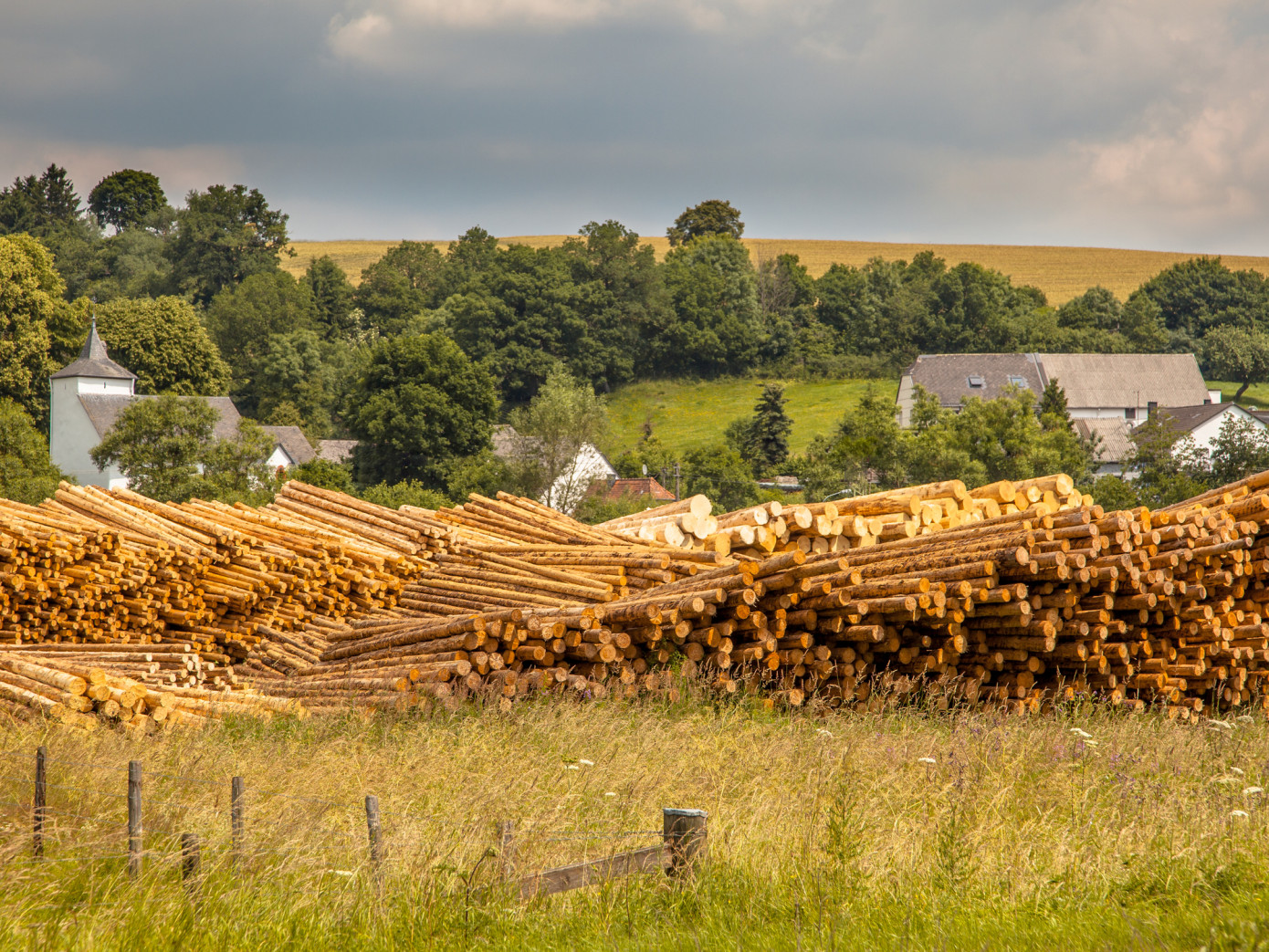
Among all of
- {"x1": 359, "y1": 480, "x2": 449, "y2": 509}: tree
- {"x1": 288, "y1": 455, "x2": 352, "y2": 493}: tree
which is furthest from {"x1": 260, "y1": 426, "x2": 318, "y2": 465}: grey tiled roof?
{"x1": 359, "y1": 480, "x2": 449, "y2": 509}: tree

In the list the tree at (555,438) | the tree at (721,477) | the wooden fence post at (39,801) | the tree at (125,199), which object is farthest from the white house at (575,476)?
the tree at (125,199)

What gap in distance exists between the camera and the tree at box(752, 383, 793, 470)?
6197 centimetres

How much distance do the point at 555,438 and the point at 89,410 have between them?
25.7m

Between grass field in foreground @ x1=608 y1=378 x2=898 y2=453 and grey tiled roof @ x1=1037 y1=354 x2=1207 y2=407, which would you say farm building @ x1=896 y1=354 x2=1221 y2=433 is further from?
grass field in foreground @ x1=608 y1=378 x2=898 y2=453

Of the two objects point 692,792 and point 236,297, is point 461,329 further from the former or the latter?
point 692,792

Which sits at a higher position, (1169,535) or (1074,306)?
(1074,306)

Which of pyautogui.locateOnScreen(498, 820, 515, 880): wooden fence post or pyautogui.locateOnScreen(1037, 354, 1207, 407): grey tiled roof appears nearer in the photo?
pyautogui.locateOnScreen(498, 820, 515, 880): wooden fence post

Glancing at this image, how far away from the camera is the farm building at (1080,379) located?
79.1 metres

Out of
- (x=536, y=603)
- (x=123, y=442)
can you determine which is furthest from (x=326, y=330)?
(x=536, y=603)

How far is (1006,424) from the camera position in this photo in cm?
4325

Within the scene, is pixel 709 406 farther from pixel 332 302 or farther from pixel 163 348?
pixel 163 348

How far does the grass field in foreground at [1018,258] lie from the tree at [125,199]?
1655 centimetres

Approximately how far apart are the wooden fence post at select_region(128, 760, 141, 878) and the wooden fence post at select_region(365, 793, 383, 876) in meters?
1.10

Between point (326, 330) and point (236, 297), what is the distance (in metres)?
7.32
